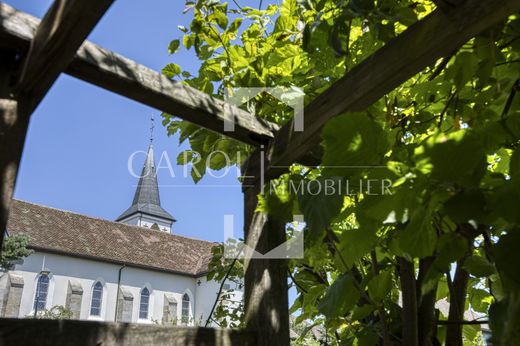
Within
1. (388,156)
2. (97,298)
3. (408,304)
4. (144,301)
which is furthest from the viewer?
(144,301)

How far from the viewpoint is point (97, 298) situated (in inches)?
1188

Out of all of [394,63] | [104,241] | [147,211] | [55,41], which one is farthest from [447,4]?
[147,211]

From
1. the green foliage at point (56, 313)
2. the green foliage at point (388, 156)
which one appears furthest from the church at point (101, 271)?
the green foliage at point (388, 156)

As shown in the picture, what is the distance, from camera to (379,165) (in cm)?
93

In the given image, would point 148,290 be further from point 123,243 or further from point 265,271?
point 265,271

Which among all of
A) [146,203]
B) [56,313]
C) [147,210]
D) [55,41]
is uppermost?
[146,203]

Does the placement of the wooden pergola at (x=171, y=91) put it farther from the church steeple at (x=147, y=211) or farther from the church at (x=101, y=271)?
the church steeple at (x=147, y=211)

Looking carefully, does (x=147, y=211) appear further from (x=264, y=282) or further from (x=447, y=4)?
(x=447, y=4)

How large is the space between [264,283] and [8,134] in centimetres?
97

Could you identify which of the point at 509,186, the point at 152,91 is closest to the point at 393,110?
the point at 152,91

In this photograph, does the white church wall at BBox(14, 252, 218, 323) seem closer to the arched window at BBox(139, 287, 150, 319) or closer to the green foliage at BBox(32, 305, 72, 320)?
the arched window at BBox(139, 287, 150, 319)

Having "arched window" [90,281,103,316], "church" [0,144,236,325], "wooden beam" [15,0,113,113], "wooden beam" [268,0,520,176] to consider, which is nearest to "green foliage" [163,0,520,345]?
"wooden beam" [268,0,520,176]

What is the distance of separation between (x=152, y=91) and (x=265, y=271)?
75 centimetres

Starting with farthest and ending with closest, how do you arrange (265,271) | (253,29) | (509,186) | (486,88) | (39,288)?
(39,288)
(253,29)
(265,271)
(486,88)
(509,186)
